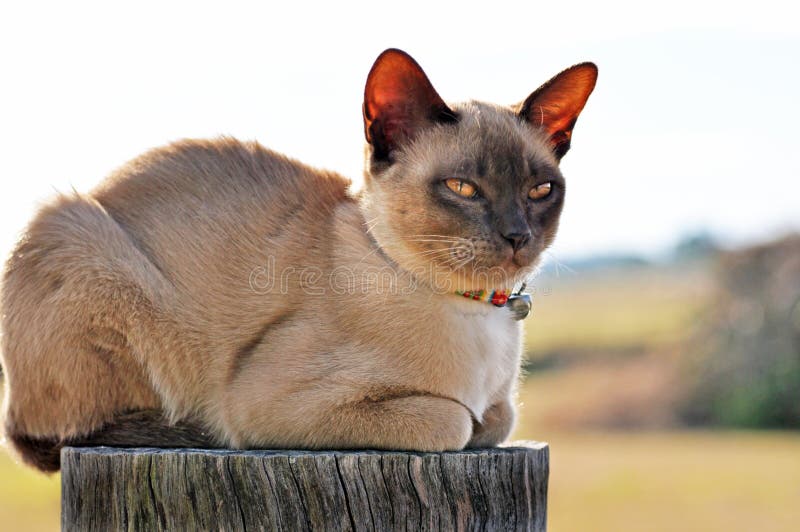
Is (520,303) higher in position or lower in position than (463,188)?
lower

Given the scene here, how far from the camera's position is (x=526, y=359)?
3.46 meters

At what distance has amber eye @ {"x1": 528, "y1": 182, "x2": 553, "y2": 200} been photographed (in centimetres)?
289

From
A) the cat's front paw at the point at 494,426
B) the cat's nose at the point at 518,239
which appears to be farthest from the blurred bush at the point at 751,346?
the cat's nose at the point at 518,239

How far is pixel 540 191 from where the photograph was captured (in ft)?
9.55

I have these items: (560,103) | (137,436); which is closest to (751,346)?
(560,103)

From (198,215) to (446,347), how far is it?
41.4 inches

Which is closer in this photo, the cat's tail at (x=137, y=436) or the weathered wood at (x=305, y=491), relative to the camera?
the weathered wood at (x=305, y=491)

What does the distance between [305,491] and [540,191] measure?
4.17 ft

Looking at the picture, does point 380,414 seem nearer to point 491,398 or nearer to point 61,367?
point 491,398

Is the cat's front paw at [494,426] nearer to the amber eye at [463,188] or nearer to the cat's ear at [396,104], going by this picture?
the amber eye at [463,188]

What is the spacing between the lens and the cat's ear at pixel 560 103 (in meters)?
3.04

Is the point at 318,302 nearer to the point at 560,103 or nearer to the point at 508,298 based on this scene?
the point at 508,298

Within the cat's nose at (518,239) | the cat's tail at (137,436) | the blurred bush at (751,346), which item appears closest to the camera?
the cat's nose at (518,239)

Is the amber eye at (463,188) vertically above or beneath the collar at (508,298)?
above
